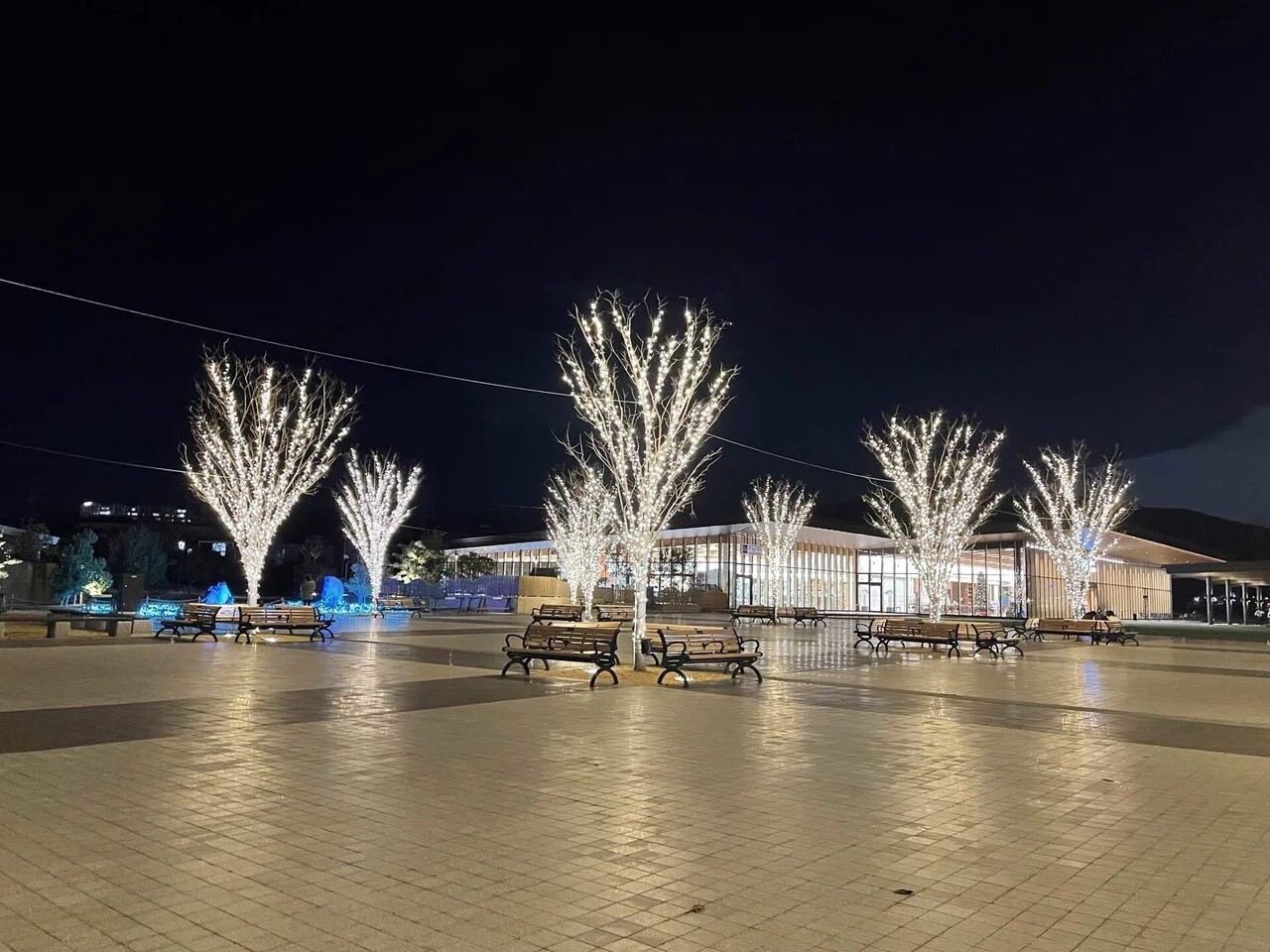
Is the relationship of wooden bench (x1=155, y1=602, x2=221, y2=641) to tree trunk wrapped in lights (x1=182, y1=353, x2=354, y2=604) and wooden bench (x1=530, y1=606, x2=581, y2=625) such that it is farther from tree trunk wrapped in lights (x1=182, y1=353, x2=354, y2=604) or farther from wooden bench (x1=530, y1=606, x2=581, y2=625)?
wooden bench (x1=530, y1=606, x2=581, y2=625)

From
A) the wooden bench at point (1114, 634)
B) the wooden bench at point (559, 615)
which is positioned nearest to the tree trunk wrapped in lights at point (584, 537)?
the wooden bench at point (559, 615)

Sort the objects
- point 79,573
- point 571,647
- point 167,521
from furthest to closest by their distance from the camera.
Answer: point 167,521
point 79,573
point 571,647

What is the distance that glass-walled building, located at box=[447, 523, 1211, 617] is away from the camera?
59.1m

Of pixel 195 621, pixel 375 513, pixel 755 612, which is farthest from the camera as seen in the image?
pixel 755 612

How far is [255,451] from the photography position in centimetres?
2683

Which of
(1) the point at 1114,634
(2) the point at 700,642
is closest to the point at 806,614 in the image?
(1) the point at 1114,634

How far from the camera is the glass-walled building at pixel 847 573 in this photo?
59062 mm

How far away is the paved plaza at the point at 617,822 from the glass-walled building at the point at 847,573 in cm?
4056

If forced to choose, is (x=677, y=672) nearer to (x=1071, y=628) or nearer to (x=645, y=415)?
(x=645, y=415)

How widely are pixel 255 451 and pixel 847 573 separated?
4830 cm

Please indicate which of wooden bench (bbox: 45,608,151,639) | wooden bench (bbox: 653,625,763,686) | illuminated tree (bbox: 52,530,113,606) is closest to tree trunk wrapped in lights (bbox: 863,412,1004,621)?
wooden bench (bbox: 653,625,763,686)

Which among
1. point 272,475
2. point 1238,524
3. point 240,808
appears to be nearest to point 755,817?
point 240,808

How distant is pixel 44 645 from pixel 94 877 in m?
17.9

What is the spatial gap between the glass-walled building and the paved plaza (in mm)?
40564
